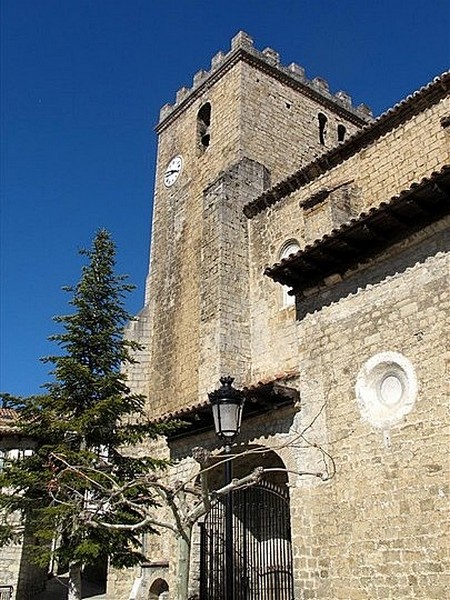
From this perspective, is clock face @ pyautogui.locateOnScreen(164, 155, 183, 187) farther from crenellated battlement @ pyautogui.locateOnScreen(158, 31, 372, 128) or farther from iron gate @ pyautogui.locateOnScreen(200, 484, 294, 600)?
iron gate @ pyautogui.locateOnScreen(200, 484, 294, 600)

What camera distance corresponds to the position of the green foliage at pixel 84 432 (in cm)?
1035

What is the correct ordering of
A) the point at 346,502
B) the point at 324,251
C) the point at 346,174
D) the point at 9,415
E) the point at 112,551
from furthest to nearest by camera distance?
the point at 9,415
the point at 346,174
the point at 112,551
the point at 324,251
the point at 346,502

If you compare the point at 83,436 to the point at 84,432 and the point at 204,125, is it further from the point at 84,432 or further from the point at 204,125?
the point at 204,125

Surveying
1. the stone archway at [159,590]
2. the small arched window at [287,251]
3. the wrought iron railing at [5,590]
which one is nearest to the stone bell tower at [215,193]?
the small arched window at [287,251]

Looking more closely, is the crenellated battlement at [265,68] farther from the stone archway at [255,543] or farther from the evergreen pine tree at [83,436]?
the stone archway at [255,543]

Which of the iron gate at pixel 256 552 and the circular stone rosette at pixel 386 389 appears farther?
the iron gate at pixel 256 552

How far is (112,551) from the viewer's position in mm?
10727

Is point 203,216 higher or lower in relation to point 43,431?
higher

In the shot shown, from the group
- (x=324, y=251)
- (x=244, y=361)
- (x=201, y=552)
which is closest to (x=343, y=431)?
(x=324, y=251)

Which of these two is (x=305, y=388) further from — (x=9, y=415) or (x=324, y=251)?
(x=9, y=415)

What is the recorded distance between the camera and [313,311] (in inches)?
392

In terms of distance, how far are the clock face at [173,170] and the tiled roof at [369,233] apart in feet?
39.1

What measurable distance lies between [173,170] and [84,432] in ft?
40.8

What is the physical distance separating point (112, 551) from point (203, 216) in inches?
386
